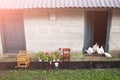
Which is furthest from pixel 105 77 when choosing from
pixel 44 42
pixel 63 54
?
pixel 44 42

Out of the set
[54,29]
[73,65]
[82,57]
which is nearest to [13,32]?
[54,29]

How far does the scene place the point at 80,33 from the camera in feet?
27.7

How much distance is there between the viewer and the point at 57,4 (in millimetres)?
7555

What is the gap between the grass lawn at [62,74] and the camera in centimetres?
632

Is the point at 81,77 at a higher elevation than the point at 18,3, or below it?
below

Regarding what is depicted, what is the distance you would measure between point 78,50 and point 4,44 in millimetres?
4179

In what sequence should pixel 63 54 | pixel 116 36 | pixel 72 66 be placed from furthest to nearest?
pixel 116 36 < pixel 63 54 < pixel 72 66

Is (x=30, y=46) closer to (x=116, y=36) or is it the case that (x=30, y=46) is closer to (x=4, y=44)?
(x=4, y=44)

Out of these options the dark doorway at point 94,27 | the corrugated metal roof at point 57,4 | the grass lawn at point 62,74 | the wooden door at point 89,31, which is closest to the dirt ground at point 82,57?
the wooden door at point 89,31

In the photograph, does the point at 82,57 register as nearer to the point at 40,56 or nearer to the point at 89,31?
the point at 89,31

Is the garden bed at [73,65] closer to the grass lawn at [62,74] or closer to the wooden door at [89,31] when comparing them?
the grass lawn at [62,74]

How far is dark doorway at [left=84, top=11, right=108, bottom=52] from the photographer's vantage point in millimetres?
9164

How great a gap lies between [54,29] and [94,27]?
3122 millimetres

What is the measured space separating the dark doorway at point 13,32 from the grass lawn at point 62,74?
7.51ft
